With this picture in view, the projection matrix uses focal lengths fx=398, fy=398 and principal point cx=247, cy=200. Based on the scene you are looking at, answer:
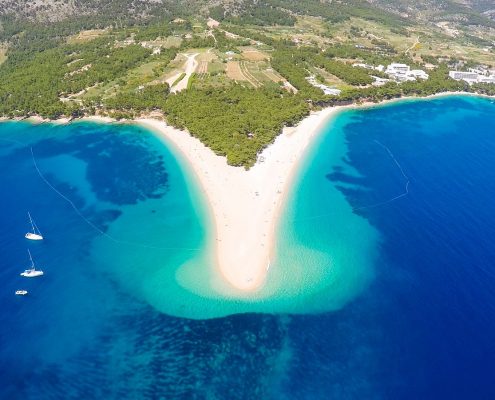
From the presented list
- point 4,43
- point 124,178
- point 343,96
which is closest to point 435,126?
point 343,96

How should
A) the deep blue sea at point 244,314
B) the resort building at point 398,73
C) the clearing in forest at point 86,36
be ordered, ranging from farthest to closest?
the clearing in forest at point 86,36 < the resort building at point 398,73 < the deep blue sea at point 244,314

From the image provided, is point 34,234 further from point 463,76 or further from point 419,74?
point 463,76

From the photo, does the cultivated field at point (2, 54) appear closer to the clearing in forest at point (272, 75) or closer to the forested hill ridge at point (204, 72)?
the forested hill ridge at point (204, 72)

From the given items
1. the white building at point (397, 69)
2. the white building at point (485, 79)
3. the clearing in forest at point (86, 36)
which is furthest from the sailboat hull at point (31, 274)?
the white building at point (485, 79)

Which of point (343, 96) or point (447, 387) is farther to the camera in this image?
point (343, 96)

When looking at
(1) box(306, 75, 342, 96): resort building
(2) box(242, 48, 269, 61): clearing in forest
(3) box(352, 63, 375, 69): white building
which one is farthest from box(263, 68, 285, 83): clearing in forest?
(3) box(352, 63, 375, 69): white building

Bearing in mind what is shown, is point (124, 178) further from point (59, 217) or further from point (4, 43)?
point (4, 43)

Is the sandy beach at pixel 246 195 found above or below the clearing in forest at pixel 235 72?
above
